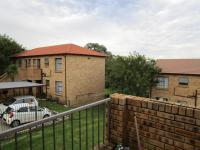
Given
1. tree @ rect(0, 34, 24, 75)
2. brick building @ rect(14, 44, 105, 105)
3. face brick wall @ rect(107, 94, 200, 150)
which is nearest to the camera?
face brick wall @ rect(107, 94, 200, 150)

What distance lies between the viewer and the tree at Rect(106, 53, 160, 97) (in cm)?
2075

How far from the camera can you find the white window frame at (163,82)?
2242cm

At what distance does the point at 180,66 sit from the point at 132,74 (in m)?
6.71

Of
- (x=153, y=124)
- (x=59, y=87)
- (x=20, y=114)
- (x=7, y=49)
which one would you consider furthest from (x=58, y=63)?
(x=153, y=124)

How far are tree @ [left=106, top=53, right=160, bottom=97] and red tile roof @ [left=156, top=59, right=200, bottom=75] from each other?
2.29 meters

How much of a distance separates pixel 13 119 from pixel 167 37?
56.0 ft

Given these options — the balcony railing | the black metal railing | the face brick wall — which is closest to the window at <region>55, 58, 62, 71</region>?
the balcony railing

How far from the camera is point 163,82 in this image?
22.8 meters

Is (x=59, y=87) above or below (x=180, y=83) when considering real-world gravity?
below

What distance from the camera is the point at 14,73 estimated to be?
23.3 meters

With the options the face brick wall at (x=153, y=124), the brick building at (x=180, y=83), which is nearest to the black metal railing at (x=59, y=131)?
the face brick wall at (x=153, y=124)

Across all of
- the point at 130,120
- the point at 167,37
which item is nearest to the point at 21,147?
the point at 130,120

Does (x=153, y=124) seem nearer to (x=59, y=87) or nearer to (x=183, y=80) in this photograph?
(x=183, y=80)

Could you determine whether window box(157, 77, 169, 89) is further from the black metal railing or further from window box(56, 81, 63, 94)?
the black metal railing
